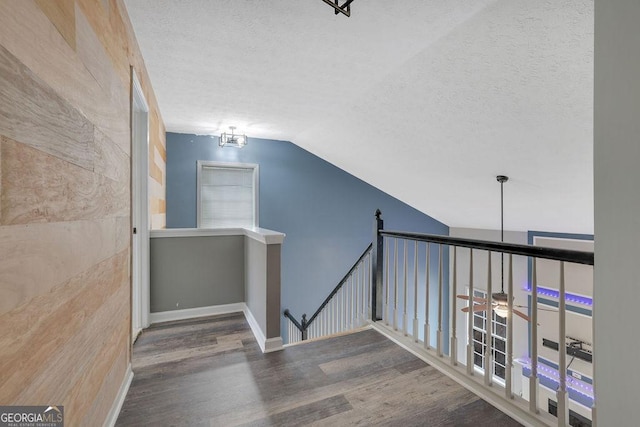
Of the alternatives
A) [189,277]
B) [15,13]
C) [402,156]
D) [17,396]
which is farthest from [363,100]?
[17,396]

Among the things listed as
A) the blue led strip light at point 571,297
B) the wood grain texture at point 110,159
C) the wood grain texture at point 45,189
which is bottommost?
the blue led strip light at point 571,297

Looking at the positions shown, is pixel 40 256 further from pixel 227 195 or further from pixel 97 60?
pixel 227 195

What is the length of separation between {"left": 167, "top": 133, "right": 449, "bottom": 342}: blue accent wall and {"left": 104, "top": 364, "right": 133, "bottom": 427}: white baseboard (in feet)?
10.1

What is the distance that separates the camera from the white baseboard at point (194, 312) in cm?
327

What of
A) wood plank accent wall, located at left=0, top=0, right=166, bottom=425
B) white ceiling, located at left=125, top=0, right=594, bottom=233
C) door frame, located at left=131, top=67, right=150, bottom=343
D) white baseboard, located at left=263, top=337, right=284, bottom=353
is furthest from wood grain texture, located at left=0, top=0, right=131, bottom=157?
white baseboard, located at left=263, top=337, right=284, bottom=353

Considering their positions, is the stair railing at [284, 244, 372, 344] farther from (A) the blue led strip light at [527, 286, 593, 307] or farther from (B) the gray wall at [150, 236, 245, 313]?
(A) the blue led strip light at [527, 286, 593, 307]

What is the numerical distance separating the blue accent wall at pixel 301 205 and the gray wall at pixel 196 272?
1626 millimetres

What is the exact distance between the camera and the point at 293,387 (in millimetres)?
2043

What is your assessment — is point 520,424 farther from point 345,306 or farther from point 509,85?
point 345,306

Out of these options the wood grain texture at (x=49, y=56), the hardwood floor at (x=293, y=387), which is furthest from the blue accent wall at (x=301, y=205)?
the wood grain texture at (x=49, y=56)

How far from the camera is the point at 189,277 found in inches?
135

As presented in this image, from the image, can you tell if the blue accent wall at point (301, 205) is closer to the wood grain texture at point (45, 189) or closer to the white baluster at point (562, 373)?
the wood grain texture at point (45, 189)
